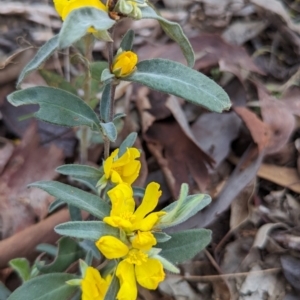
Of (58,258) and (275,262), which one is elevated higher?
(58,258)

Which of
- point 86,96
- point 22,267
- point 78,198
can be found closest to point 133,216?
point 78,198

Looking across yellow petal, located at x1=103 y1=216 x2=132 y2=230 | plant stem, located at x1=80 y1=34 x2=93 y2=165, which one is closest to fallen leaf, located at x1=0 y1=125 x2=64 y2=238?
plant stem, located at x1=80 y1=34 x2=93 y2=165

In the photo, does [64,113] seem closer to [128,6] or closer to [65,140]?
[128,6]

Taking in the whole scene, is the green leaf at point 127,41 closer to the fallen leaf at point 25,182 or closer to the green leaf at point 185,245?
the green leaf at point 185,245

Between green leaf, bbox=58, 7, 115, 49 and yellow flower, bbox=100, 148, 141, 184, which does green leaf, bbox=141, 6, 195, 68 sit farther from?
yellow flower, bbox=100, 148, 141, 184

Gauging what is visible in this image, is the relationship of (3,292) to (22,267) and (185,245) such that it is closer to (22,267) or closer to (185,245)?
(22,267)

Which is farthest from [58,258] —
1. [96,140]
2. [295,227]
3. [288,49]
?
[288,49]

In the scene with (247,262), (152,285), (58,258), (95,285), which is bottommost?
(247,262)

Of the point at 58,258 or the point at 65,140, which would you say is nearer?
the point at 58,258
